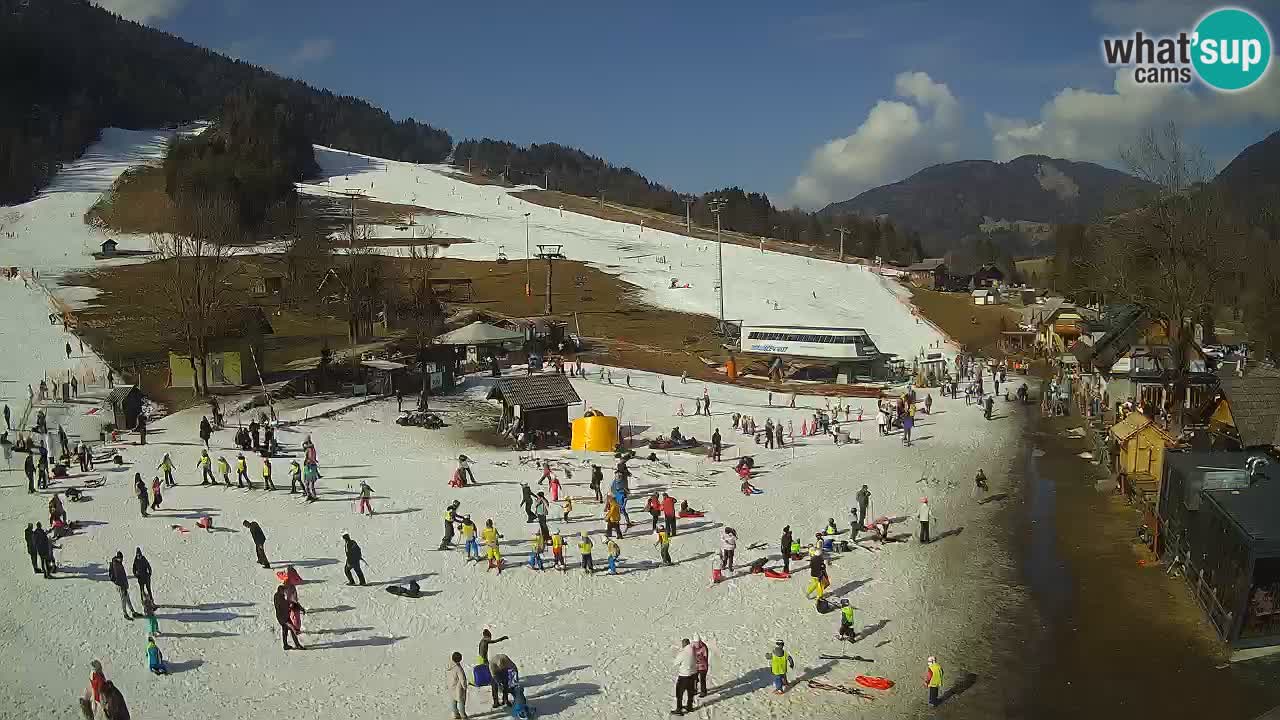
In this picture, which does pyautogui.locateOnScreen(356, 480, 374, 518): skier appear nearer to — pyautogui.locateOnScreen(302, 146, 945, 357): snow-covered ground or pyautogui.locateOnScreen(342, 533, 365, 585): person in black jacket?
pyautogui.locateOnScreen(342, 533, 365, 585): person in black jacket

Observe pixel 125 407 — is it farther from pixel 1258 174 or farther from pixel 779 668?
pixel 1258 174

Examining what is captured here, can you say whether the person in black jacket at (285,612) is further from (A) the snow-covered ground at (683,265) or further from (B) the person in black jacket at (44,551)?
(A) the snow-covered ground at (683,265)

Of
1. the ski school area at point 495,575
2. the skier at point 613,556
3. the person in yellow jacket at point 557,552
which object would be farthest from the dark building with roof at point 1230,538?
the person in yellow jacket at point 557,552

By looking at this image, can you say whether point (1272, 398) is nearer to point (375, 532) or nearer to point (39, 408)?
point (375, 532)

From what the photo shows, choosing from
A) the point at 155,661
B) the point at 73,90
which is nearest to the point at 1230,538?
the point at 155,661

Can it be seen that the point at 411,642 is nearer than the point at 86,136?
Yes

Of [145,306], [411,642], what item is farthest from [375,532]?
[145,306]

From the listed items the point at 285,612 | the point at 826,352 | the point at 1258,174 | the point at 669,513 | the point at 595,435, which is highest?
the point at 1258,174
